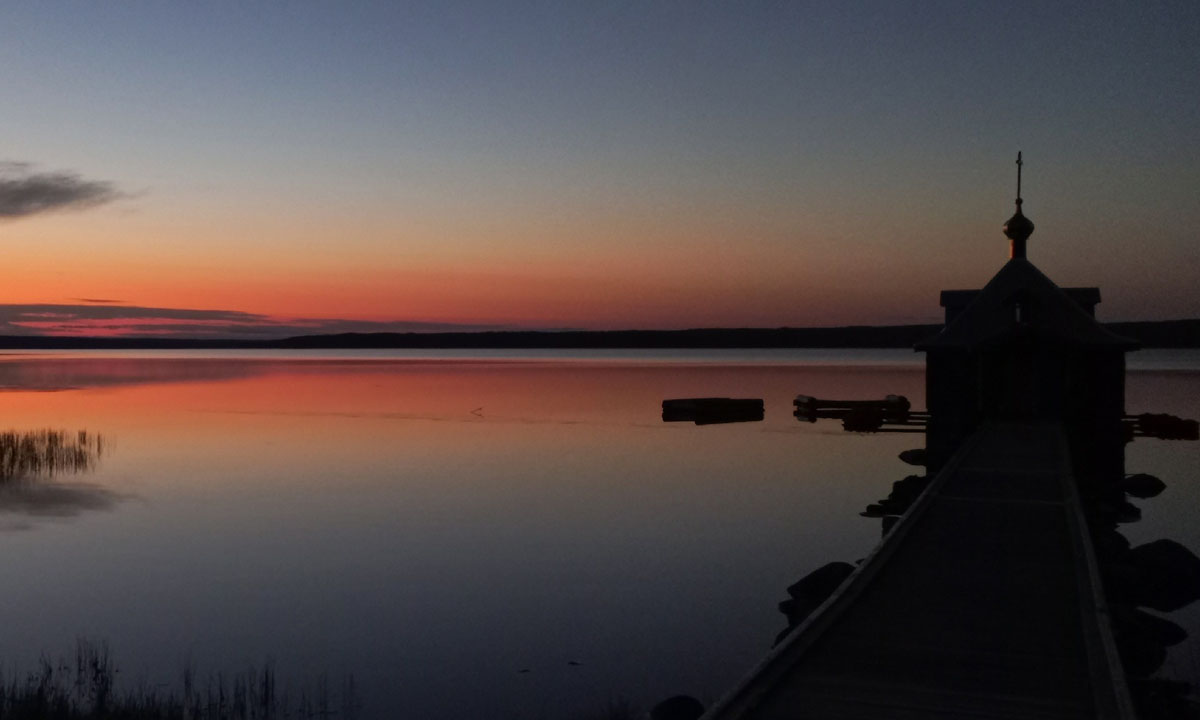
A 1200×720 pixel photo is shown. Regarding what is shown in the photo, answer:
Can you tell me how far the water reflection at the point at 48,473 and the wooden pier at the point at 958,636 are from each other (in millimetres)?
21131

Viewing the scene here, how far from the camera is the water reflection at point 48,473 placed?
2644 cm

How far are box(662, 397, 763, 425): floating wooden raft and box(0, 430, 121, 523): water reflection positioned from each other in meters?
29.0

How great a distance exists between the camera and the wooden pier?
7227 millimetres

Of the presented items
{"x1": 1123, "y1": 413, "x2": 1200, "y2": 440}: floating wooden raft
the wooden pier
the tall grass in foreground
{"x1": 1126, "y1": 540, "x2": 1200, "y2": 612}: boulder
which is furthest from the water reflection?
{"x1": 1123, "y1": 413, "x2": 1200, "y2": 440}: floating wooden raft

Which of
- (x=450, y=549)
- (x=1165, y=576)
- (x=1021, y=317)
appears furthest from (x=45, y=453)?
(x=1165, y=576)

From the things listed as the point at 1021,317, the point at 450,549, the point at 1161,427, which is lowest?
the point at 450,549

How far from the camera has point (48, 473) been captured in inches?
1276

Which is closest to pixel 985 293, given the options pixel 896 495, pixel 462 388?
pixel 896 495

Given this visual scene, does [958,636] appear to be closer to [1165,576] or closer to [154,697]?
[154,697]

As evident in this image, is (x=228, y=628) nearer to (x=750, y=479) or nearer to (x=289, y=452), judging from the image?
(x=750, y=479)

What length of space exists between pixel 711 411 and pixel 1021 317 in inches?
1178

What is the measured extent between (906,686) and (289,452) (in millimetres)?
35019

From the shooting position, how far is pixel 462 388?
85.8 m

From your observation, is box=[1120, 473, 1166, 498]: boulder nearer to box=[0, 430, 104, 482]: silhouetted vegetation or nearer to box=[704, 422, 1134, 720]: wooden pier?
box=[704, 422, 1134, 720]: wooden pier
